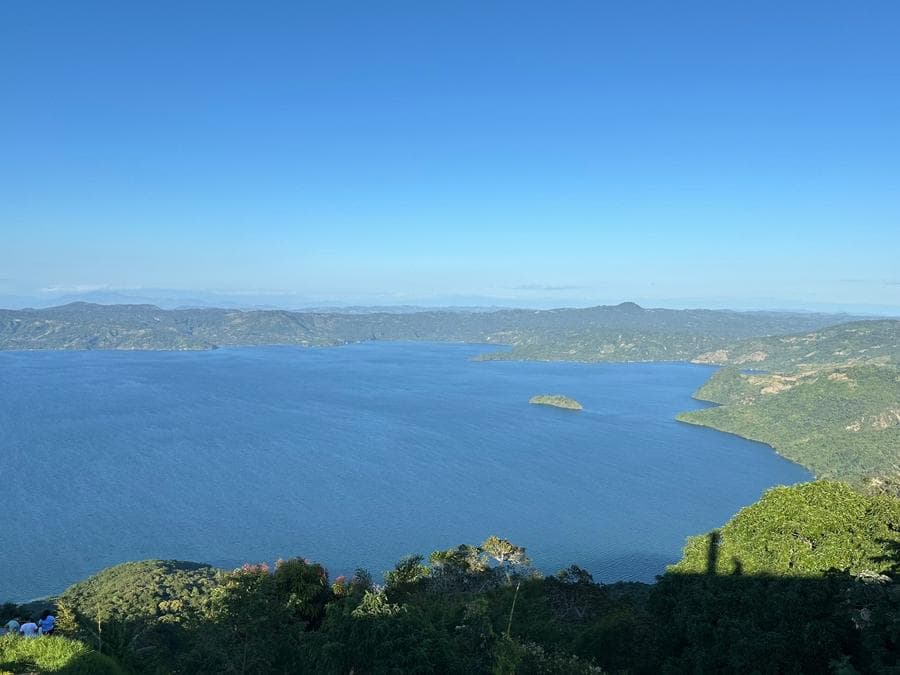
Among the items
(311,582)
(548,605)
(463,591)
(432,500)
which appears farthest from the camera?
(432,500)

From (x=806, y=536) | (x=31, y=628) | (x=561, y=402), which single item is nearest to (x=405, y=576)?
(x=31, y=628)

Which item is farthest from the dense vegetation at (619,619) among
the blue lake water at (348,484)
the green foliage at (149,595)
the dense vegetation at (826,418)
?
the dense vegetation at (826,418)

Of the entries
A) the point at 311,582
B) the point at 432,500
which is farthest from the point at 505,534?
the point at 311,582

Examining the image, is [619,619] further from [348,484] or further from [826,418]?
[826,418]

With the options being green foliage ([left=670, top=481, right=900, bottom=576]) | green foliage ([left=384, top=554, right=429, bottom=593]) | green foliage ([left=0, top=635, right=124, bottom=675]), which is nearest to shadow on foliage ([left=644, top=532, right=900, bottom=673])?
green foliage ([left=670, top=481, right=900, bottom=576])

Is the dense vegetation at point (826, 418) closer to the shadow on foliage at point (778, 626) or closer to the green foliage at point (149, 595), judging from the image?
the shadow on foliage at point (778, 626)

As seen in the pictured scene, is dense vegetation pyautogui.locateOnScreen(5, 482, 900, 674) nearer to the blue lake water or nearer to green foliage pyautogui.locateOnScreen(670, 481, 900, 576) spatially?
green foliage pyautogui.locateOnScreen(670, 481, 900, 576)

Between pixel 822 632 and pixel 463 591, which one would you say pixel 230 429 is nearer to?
pixel 463 591
